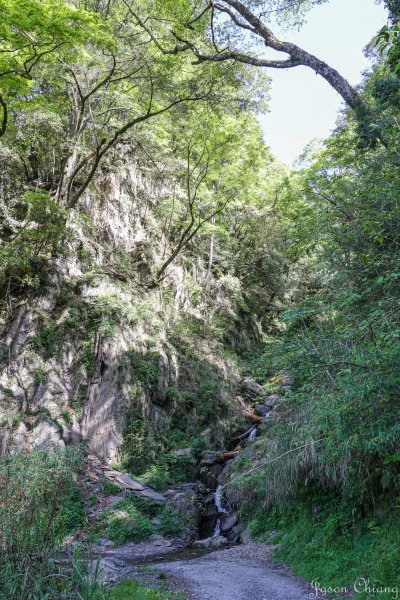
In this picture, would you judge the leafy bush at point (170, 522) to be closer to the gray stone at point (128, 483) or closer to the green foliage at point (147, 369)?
the gray stone at point (128, 483)

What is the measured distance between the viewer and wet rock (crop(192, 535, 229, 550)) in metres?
8.93

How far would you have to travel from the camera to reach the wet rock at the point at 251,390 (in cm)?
1713

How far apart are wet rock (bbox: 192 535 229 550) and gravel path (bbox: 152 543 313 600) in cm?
90

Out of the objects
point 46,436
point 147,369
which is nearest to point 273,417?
point 147,369

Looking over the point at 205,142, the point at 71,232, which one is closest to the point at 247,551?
the point at 71,232

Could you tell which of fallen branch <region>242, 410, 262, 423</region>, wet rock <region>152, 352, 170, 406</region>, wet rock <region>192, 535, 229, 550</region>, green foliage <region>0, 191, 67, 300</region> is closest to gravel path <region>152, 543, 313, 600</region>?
wet rock <region>192, 535, 229, 550</region>

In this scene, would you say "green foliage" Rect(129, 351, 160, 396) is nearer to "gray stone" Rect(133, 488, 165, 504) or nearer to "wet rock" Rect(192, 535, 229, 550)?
"gray stone" Rect(133, 488, 165, 504)

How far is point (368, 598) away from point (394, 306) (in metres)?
3.55

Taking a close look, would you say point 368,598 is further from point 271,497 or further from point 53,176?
point 53,176

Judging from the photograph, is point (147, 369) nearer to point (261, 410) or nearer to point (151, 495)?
point (151, 495)

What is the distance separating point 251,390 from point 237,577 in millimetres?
11038

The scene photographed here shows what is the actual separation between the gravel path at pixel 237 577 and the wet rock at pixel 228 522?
1603mm

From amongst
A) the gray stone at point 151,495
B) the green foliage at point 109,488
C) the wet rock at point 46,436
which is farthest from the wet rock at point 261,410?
the wet rock at point 46,436

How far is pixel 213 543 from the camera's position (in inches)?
357
